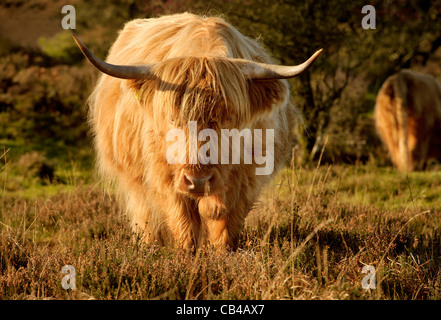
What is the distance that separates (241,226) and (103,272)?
1.21 m

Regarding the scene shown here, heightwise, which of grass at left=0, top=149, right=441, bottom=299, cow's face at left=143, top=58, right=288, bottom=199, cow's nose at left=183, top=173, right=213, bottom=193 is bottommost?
grass at left=0, top=149, right=441, bottom=299

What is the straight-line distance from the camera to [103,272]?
2613mm

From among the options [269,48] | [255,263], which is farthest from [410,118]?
[255,263]

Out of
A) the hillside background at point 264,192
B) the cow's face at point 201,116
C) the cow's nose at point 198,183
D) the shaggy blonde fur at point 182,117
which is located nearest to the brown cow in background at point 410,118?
the hillside background at point 264,192

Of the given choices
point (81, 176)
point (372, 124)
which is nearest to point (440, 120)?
point (372, 124)

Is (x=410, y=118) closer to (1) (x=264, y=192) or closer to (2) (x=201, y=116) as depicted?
(1) (x=264, y=192)

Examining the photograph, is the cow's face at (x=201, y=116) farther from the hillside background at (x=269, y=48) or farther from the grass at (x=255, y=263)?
the hillside background at (x=269, y=48)

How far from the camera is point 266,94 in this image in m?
3.30

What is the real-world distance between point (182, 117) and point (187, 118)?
1.2 inches

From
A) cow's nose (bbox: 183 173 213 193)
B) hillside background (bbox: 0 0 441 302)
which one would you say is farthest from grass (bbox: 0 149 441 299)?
cow's nose (bbox: 183 173 213 193)

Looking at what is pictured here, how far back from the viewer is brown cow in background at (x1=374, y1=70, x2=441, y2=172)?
8562mm

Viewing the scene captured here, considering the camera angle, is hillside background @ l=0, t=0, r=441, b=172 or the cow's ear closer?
the cow's ear

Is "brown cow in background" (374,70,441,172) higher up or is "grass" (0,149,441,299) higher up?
"brown cow in background" (374,70,441,172)

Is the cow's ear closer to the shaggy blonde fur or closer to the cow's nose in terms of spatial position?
the shaggy blonde fur
